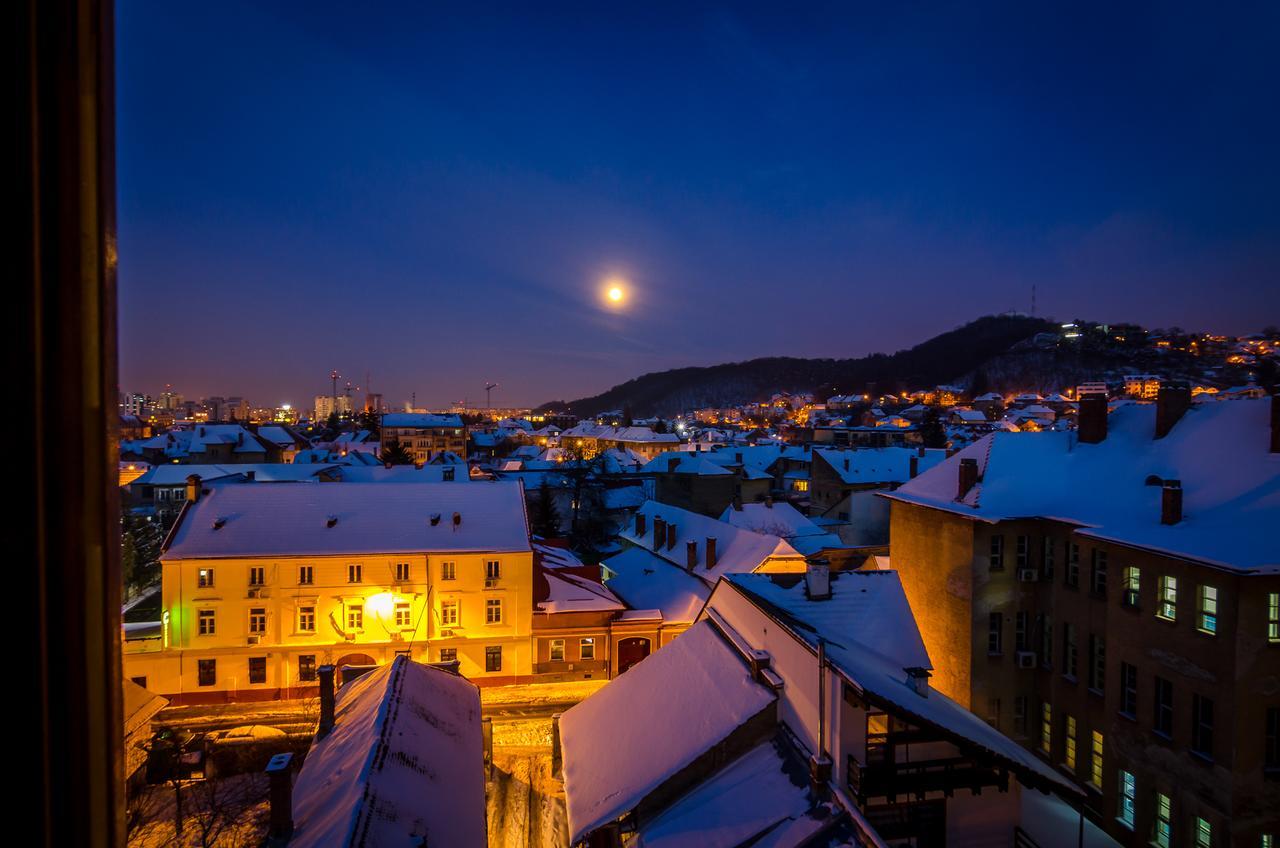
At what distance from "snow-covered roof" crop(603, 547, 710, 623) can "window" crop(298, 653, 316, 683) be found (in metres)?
13.3

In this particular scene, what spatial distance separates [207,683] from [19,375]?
29.1m

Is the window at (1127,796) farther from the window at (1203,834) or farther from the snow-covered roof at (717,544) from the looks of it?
the snow-covered roof at (717,544)

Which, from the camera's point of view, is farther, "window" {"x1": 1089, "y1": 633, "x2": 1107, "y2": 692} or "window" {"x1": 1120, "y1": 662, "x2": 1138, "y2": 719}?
"window" {"x1": 1089, "y1": 633, "x2": 1107, "y2": 692}

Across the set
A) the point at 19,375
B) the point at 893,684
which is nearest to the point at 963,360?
the point at 893,684

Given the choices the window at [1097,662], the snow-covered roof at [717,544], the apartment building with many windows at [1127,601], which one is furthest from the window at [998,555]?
the snow-covered roof at [717,544]

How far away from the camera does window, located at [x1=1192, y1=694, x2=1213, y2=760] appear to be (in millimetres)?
14500

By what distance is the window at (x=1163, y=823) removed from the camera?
15.3m

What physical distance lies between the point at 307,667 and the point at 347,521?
5.68 metres

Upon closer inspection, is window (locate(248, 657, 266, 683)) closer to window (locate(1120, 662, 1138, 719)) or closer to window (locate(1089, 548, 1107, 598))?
window (locate(1120, 662, 1138, 719))

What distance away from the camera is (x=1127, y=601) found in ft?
54.9

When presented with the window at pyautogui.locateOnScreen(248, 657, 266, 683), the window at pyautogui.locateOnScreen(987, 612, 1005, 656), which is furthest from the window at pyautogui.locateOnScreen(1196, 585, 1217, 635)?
the window at pyautogui.locateOnScreen(248, 657, 266, 683)

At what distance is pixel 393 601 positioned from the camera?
25219 mm

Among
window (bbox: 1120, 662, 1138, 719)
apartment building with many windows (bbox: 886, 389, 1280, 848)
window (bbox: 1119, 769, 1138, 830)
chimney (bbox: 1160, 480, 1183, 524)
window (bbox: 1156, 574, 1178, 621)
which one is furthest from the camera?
window (bbox: 1120, 662, 1138, 719)

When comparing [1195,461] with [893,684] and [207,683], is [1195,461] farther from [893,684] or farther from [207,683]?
[207,683]
